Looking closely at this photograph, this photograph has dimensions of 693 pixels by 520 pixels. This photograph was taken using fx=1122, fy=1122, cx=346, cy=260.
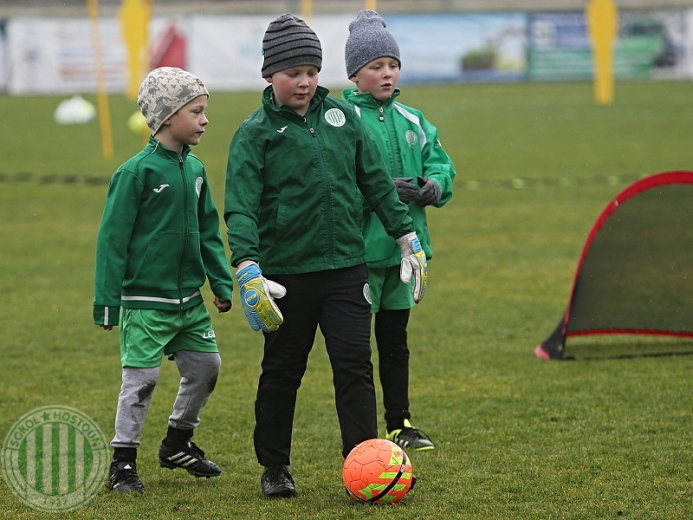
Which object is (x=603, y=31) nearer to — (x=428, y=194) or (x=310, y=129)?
(x=428, y=194)

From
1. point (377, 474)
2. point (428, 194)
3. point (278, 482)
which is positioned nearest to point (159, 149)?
point (428, 194)

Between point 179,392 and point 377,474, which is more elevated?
point 179,392

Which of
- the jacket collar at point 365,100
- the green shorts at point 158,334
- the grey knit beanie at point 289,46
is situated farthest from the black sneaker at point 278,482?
the jacket collar at point 365,100

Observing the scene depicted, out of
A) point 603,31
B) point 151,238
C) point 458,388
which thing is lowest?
point 458,388

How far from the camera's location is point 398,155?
16.2ft

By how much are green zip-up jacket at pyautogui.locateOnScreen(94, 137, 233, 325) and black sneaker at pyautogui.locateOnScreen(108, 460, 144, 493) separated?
585 mm

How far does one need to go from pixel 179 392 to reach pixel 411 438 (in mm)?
1101

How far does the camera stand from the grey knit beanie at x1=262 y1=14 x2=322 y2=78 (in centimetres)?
410

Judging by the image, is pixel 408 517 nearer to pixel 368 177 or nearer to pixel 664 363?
pixel 368 177

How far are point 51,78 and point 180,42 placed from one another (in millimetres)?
4187

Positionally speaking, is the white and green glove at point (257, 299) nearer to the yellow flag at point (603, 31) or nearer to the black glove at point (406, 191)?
the black glove at point (406, 191)

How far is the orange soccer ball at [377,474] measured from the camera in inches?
158

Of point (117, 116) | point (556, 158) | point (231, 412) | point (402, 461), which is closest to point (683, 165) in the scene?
point (556, 158)

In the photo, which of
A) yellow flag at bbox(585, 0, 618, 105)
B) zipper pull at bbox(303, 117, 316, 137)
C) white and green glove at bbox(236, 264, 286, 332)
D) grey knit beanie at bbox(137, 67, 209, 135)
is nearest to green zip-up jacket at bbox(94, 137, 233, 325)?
grey knit beanie at bbox(137, 67, 209, 135)
